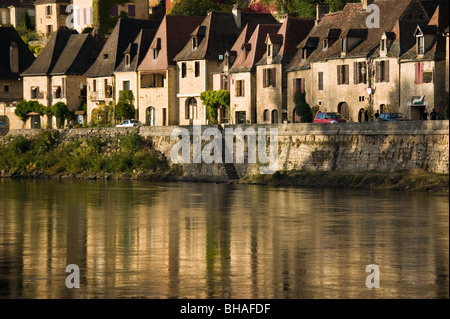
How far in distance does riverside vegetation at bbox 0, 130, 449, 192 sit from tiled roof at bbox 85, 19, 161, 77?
12.5 meters

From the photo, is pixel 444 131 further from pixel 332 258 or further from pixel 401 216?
pixel 332 258

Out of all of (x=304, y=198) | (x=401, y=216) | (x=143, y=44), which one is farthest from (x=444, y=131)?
(x=143, y=44)

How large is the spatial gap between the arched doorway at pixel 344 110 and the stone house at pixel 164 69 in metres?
21.4

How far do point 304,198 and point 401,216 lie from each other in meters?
11.5

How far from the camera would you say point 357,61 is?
85062mm

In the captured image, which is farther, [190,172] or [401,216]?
[190,172]

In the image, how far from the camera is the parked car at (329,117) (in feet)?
264

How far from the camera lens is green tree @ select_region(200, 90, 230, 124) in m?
98.4

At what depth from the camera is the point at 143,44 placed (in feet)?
355

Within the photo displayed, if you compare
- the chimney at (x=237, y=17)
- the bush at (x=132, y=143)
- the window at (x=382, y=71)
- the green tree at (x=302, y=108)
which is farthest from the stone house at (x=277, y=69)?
the window at (x=382, y=71)

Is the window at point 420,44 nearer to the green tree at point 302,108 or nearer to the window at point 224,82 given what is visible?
the green tree at point 302,108

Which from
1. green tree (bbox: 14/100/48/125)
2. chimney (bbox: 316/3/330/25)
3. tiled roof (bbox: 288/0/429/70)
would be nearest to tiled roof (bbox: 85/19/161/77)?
green tree (bbox: 14/100/48/125)

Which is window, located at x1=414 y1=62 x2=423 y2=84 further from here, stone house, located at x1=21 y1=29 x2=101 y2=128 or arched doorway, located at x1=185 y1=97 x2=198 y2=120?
stone house, located at x1=21 y1=29 x2=101 y2=128

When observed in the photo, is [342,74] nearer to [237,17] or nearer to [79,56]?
[237,17]
